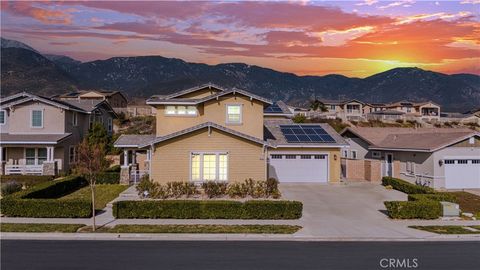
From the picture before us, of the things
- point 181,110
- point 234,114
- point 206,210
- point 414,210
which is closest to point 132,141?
point 181,110

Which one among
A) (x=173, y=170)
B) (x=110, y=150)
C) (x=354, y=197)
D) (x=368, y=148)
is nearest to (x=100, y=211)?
(x=173, y=170)

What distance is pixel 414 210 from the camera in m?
20.5

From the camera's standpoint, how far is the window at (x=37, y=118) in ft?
121

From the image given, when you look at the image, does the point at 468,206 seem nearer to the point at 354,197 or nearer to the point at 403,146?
the point at 354,197

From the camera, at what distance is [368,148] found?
38938 millimetres

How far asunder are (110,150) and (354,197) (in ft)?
85.3

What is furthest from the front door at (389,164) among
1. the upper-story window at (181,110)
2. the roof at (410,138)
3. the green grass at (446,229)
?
the green grass at (446,229)

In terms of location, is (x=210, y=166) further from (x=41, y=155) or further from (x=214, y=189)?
(x=41, y=155)

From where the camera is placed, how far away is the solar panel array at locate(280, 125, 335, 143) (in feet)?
109

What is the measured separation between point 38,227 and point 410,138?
29.8m

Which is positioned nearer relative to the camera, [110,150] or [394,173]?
[394,173]

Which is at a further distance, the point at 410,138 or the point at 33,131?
the point at 33,131
